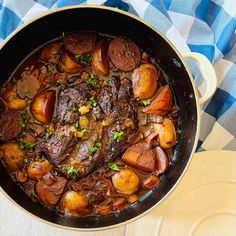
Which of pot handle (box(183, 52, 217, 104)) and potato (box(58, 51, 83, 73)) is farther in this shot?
potato (box(58, 51, 83, 73))

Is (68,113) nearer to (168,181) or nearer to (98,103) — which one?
(98,103)

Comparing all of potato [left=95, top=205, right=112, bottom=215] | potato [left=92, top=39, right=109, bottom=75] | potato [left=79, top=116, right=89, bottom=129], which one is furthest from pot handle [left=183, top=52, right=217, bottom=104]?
potato [left=95, top=205, right=112, bottom=215]

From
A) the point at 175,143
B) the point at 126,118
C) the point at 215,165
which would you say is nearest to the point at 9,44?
the point at 126,118

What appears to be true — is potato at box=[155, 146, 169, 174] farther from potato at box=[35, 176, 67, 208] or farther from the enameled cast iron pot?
potato at box=[35, 176, 67, 208]

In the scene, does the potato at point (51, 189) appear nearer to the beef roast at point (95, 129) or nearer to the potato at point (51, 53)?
the beef roast at point (95, 129)

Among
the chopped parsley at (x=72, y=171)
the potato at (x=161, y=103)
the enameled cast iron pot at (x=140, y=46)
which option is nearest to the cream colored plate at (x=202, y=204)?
the enameled cast iron pot at (x=140, y=46)
